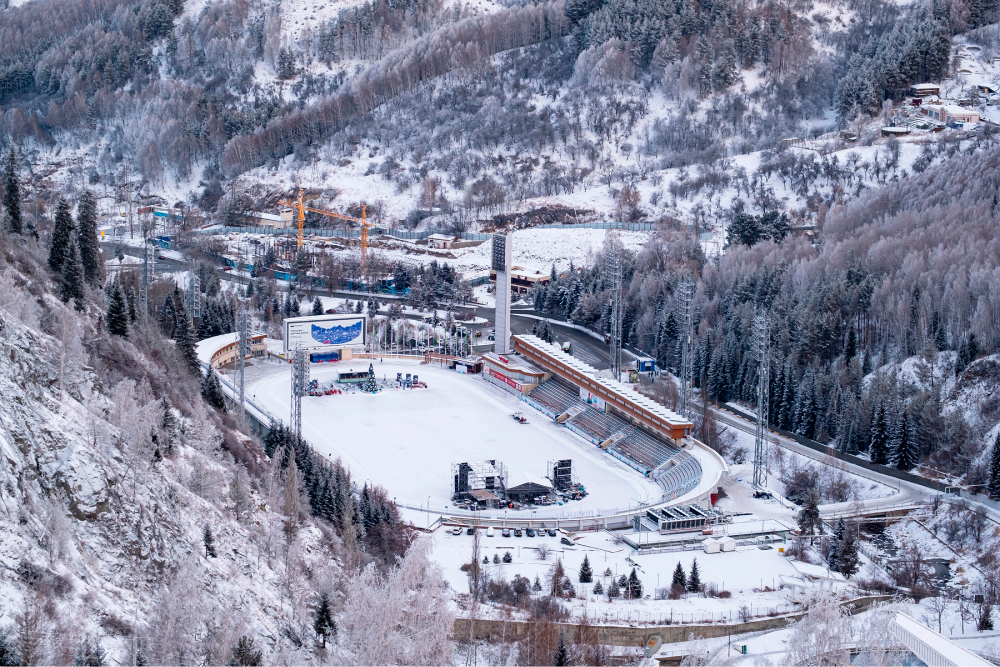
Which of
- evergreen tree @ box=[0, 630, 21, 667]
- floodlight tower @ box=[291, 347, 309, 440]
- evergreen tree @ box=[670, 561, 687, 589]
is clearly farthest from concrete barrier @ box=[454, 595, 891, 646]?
floodlight tower @ box=[291, 347, 309, 440]

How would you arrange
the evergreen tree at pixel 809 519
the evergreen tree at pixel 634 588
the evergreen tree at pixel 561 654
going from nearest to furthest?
the evergreen tree at pixel 561 654, the evergreen tree at pixel 634 588, the evergreen tree at pixel 809 519

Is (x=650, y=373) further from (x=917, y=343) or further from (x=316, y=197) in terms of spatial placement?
(x=316, y=197)

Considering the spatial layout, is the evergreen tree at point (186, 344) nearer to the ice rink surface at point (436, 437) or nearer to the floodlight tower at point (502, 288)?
the ice rink surface at point (436, 437)

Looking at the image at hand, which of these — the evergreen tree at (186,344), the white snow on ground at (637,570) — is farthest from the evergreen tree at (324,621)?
the evergreen tree at (186,344)

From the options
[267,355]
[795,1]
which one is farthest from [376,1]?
[267,355]

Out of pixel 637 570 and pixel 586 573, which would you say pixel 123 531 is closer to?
pixel 586 573

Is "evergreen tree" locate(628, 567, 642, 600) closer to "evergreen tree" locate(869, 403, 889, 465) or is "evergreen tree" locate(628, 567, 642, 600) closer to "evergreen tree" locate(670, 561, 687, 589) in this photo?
"evergreen tree" locate(670, 561, 687, 589)

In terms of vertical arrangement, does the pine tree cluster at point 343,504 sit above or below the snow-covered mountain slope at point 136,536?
below
